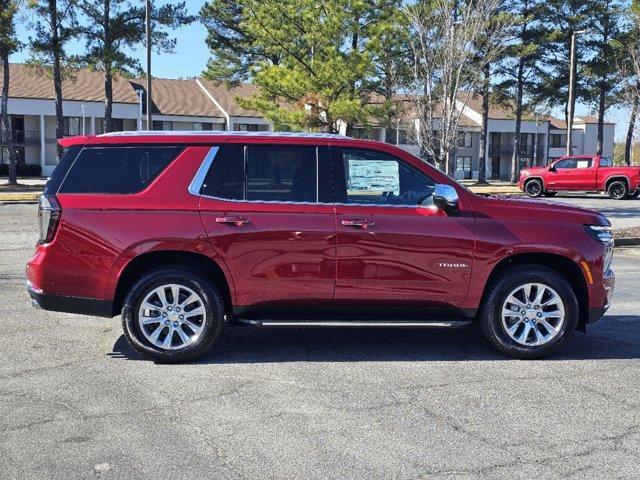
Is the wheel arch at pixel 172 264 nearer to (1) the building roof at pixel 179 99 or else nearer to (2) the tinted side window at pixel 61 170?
(2) the tinted side window at pixel 61 170

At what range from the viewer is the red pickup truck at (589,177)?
3092 centimetres

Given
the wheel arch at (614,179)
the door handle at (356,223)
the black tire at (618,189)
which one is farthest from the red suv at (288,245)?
the black tire at (618,189)

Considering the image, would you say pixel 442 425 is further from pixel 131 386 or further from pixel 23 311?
pixel 23 311

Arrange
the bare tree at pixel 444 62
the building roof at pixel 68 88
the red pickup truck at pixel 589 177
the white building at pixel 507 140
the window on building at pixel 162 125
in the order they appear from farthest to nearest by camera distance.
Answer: the white building at pixel 507 140 → the window on building at pixel 162 125 → the building roof at pixel 68 88 → the red pickup truck at pixel 589 177 → the bare tree at pixel 444 62

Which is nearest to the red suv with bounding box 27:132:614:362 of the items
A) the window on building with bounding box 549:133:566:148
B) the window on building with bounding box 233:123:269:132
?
the window on building with bounding box 233:123:269:132

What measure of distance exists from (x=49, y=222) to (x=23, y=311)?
8.00 feet

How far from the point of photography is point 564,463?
13.1ft

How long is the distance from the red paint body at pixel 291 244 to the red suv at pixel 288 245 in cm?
1

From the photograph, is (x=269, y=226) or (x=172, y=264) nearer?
(x=269, y=226)

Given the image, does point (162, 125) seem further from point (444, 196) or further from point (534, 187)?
point (444, 196)

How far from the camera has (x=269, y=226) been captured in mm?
5836

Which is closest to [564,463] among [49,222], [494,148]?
[49,222]

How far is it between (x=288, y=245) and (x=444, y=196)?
1.31 meters

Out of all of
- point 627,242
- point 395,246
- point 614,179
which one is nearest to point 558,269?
point 395,246
